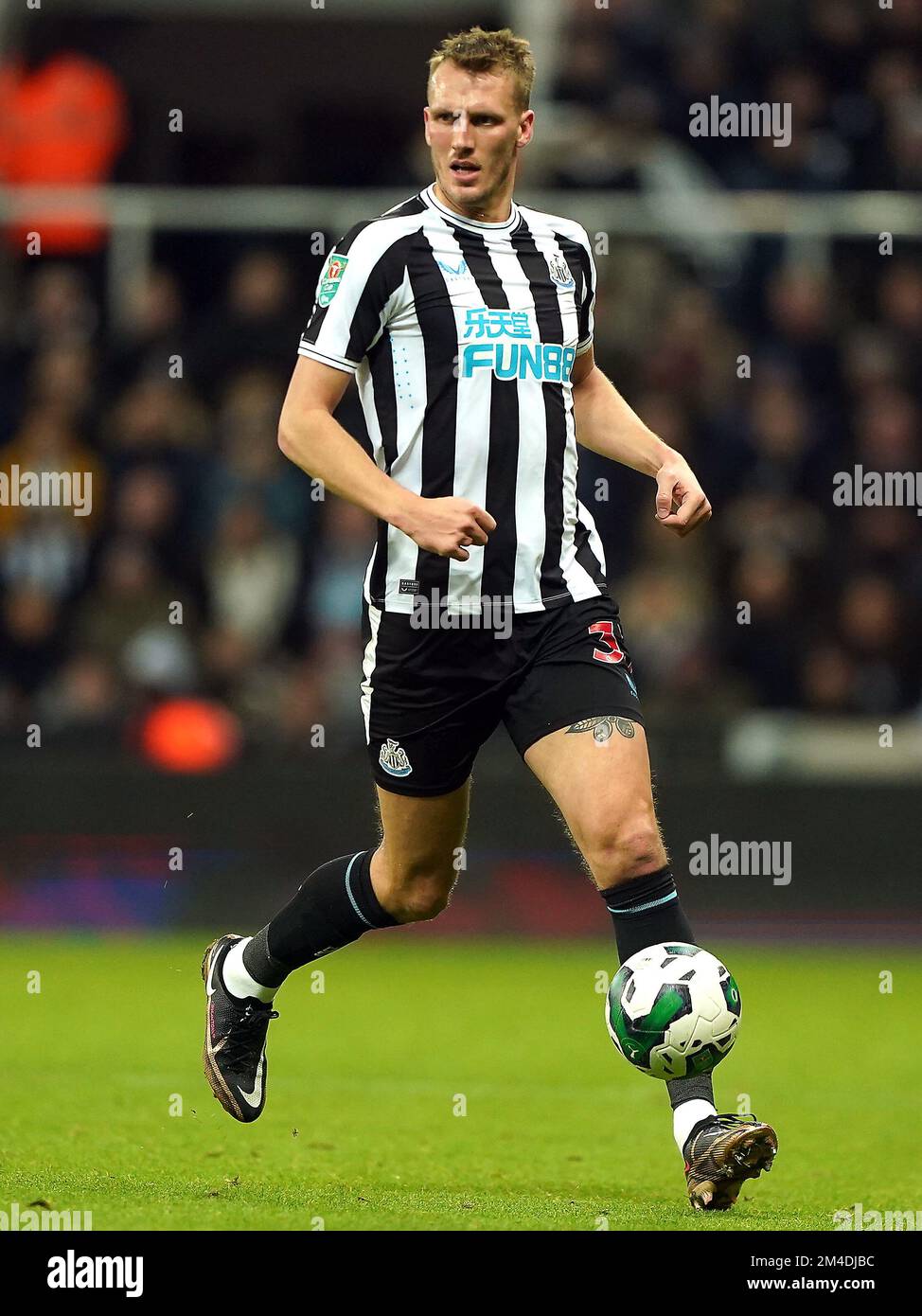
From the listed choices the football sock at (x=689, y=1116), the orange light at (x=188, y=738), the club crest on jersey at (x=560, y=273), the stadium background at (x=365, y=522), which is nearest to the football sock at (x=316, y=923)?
the football sock at (x=689, y=1116)

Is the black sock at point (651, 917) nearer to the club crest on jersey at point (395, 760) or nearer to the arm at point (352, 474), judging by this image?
the club crest on jersey at point (395, 760)

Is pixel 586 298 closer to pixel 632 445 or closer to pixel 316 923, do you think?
pixel 632 445

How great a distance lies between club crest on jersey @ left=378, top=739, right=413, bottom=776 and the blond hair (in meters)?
1.67

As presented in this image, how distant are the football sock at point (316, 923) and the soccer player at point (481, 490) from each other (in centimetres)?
19

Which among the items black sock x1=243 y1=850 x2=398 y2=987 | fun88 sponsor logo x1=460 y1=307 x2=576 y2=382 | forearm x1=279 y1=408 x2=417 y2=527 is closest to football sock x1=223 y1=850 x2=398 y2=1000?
black sock x1=243 y1=850 x2=398 y2=987

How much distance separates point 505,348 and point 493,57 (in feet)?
2.42

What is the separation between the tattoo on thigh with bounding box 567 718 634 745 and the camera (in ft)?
17.9

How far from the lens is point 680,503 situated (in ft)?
18.5

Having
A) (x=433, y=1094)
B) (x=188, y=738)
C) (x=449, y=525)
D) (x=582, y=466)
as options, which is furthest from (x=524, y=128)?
(x=188, y=738)

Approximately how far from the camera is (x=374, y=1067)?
8039mm

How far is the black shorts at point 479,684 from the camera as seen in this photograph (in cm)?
557

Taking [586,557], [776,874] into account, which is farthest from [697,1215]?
[776,874]

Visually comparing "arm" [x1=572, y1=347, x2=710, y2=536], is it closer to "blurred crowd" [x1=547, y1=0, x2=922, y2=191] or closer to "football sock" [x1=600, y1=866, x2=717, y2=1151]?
"football sock" [x1=600, y1=866, x2=717, y2=1151]
